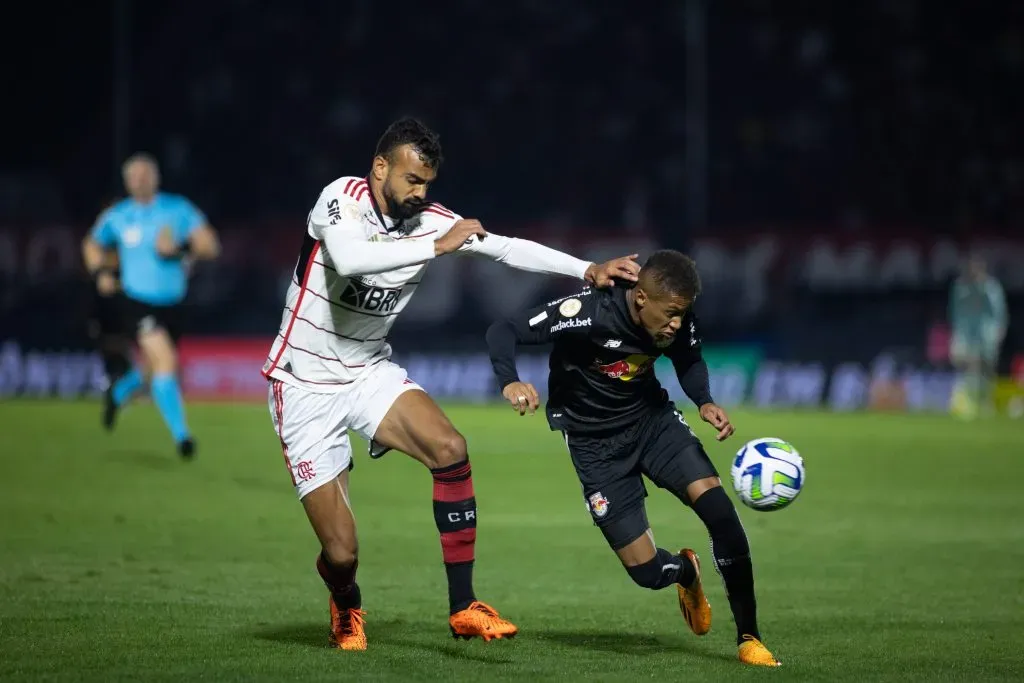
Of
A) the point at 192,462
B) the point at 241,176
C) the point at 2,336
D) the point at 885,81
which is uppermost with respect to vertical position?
the point at 885,81

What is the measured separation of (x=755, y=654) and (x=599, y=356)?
1369mm

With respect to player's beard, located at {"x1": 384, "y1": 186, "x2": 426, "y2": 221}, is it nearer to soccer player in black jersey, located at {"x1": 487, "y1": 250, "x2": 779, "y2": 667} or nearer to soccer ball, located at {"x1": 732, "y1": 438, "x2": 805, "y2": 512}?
soccer player in black jersey, located at {"x1": 487, "y1": 250, "x2": 779, "y2": 667}

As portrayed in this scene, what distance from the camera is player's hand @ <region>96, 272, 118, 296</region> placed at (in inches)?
557

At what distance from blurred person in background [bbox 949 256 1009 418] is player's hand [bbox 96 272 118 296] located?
1237cm

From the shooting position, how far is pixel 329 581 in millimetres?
5992

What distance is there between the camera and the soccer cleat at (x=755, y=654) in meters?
5.54

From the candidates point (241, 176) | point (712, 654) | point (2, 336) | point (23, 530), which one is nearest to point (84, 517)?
point (23, 530)

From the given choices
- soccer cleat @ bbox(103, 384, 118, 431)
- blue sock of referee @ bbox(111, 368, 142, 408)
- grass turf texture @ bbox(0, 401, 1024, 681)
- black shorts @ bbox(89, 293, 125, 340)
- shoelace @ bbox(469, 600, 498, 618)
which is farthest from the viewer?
soccer cleat @ bbox(103, 384, 118, 431)

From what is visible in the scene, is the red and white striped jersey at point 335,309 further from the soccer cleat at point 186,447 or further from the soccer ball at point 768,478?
the soccer cleat at point 186,447

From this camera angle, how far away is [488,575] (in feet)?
26.2

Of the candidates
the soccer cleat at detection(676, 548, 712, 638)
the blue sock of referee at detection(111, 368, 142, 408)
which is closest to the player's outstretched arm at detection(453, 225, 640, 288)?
the soccer cleat at detection(676, 548, 712, 638)

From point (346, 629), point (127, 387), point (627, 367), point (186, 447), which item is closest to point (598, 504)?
point (627, 367)

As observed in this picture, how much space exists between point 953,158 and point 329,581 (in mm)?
21776

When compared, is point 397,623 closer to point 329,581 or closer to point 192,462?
point 329,581
